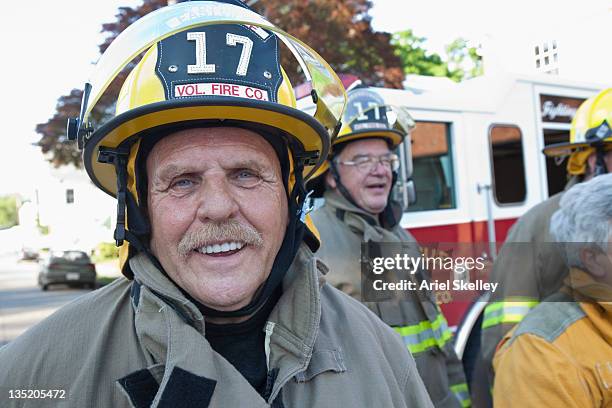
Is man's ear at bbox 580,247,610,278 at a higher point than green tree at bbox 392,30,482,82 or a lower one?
lower

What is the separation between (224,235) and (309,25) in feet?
25.7

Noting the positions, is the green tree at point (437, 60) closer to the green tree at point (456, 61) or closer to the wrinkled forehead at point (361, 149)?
the green tree at point (456, 61)

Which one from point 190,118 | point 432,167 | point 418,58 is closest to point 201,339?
point 190,118

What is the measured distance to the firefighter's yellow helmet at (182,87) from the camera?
4.97 feet

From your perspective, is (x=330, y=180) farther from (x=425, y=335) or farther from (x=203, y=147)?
(x=203, y=147)

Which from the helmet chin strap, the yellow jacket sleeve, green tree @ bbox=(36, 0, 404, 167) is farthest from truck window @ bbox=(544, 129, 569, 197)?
the yellow jacket sleeve

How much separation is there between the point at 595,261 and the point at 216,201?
4.64 feet

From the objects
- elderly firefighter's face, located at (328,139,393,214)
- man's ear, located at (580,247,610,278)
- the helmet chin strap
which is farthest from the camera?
the helmet chin strap

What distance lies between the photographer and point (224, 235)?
1.56 metres

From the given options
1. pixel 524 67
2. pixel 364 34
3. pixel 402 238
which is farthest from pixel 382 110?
pixel 364 34

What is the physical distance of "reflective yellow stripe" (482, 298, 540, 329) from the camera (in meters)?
2.97

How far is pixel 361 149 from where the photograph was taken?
3.36 metres

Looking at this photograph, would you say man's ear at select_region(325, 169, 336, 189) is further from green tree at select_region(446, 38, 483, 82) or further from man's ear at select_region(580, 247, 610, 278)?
green tree at select_region(446, 38, 483, 82)

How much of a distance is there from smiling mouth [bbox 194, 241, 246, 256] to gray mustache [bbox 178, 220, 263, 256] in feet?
0.04
